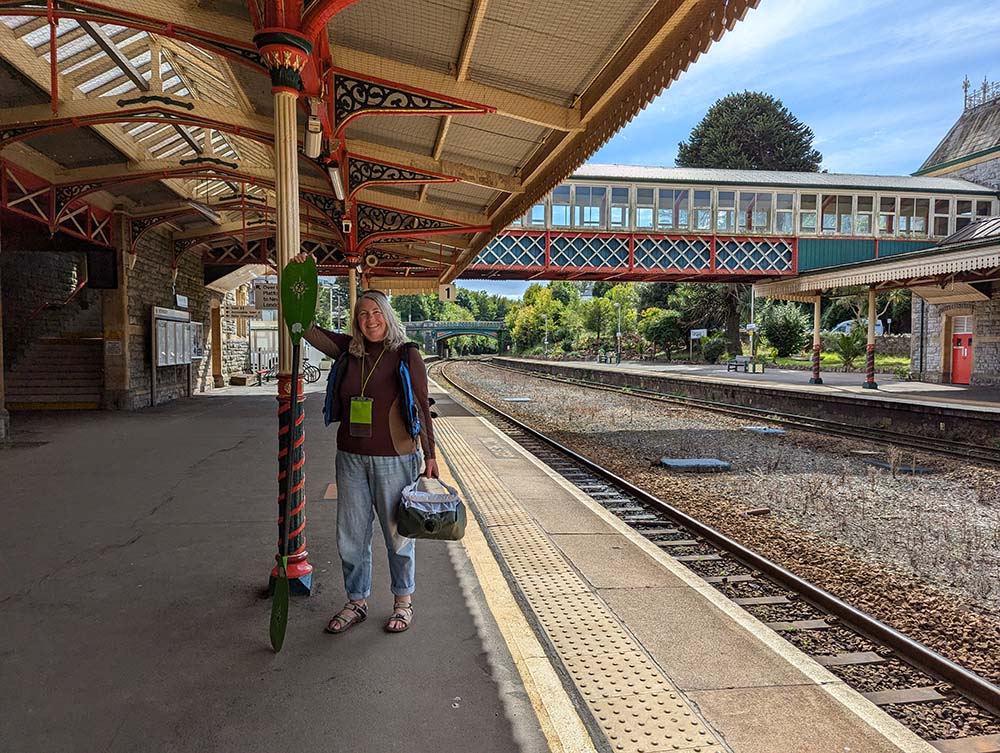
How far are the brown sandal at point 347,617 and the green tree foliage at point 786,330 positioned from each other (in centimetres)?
4278

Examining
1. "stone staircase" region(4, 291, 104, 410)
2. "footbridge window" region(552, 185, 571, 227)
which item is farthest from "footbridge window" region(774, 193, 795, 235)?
"stone staircase" region(4, 291, 104, 410)

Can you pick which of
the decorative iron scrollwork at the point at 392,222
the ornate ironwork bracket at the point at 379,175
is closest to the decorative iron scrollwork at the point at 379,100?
the ornate ironwork bracket at the point at 379,175

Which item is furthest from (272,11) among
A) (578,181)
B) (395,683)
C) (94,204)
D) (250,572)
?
(578,181)

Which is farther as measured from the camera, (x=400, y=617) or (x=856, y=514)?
(x=856, y=514)

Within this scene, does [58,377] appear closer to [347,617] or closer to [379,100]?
[379,100]

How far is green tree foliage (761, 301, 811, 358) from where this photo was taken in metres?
41.7

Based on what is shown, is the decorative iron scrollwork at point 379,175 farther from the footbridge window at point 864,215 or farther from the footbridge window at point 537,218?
the footbridge window at point 864,215

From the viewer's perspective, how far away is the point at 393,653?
10.6 ft

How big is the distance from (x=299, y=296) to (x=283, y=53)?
165 cm

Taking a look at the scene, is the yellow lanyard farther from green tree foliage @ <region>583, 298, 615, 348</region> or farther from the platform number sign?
green tree foliage @ <region>583, 298, 615, 348</region>

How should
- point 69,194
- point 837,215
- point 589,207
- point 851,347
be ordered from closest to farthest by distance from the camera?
point 69,194 < point 589,207 < point 837,215 < point 851,347

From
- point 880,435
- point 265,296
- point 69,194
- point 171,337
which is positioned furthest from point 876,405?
point 265,296

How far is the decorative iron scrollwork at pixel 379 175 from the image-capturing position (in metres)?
10.9

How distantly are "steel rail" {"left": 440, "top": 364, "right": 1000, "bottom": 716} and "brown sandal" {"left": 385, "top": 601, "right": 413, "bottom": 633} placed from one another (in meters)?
2.93
